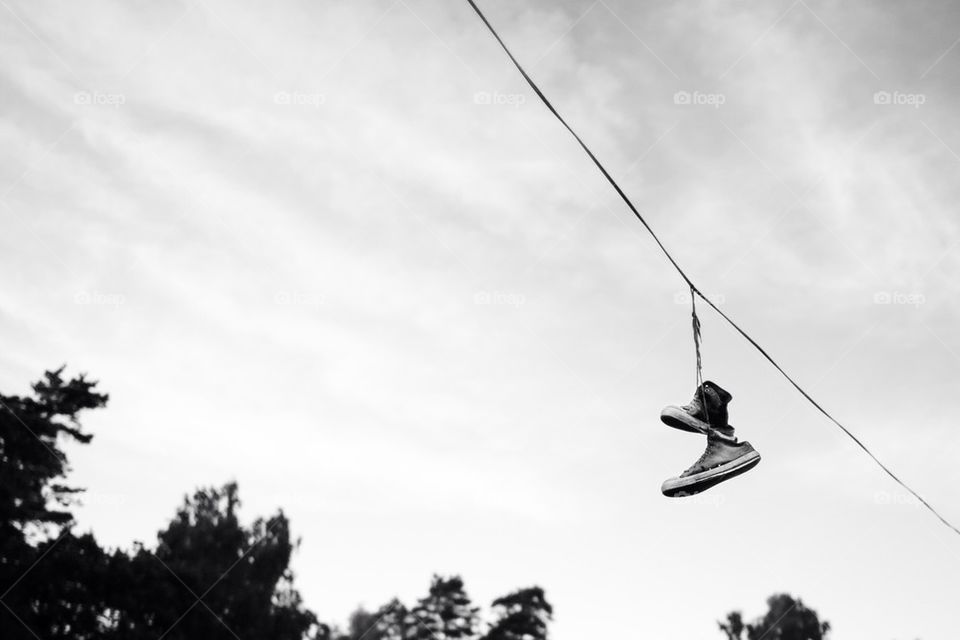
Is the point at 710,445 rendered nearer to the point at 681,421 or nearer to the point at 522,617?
the point at 681,421

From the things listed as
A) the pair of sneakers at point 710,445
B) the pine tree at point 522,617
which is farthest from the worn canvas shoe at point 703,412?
the pine tree at point 522,617

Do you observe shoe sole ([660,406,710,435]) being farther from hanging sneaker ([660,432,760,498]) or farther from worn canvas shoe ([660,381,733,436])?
hanging sneaker ([660,432,760,498])

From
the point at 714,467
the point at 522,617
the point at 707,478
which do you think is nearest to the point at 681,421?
the point at 714,467

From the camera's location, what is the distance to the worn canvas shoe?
5.61 metres

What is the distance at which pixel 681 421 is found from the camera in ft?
18.4

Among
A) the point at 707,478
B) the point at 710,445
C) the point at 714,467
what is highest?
the point at 710,445

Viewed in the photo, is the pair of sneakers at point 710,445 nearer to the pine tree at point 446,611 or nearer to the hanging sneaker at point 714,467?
the hanging sneaker at point 714,467

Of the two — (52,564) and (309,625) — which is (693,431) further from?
(309,625)

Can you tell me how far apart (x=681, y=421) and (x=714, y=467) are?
47 centimetres

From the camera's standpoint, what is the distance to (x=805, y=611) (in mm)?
39219

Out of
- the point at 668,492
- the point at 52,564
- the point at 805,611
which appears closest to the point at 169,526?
the point at 52,564

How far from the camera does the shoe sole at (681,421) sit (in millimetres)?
5582

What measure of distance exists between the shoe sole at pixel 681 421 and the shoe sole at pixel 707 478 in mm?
398

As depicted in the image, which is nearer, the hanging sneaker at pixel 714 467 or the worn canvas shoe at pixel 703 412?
the hanging sneaker at pixel 714 467
